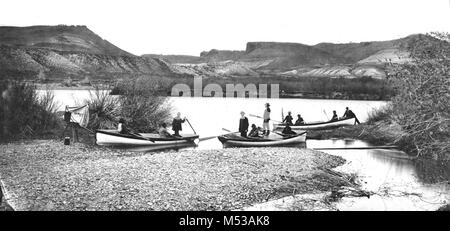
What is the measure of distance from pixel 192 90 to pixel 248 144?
202 centimetres

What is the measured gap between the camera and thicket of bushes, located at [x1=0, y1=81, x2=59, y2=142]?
26.2 feet

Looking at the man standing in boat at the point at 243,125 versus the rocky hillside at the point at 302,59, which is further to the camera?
the man standing in boat at the point at 243,125

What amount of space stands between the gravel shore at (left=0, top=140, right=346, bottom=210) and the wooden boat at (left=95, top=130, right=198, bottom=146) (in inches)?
14.8

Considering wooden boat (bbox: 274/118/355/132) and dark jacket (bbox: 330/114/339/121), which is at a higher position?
dark jacket (bbox: 330/114/339/121)

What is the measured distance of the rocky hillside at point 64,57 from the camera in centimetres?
809

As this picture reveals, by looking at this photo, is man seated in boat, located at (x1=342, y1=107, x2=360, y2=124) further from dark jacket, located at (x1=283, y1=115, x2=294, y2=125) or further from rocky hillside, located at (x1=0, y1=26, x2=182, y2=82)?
rocky hillside, located at (x1=0, y1=26, x2=182, y2=82)

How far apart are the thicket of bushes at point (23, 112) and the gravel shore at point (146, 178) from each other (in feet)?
1.12

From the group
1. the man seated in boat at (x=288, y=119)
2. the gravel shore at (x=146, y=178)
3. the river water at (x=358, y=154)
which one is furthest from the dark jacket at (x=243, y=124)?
the man seated in boat at (x=288, y=119)

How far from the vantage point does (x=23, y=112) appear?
866 centimetres

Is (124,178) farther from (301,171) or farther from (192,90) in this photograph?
(301,171)

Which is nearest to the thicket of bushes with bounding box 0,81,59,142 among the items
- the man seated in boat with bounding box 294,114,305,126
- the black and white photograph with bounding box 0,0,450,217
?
the black and white photograph with bounding box 0,0,450,217

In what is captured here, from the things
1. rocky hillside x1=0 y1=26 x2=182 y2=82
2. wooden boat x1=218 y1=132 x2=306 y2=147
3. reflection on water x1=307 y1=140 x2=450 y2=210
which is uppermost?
rocky hillside x1=0 y1=26 x2=182 y2=82

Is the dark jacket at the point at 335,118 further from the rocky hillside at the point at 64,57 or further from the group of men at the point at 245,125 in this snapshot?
the rocky hillside at the point at 64,57

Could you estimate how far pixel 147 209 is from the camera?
655cm
